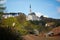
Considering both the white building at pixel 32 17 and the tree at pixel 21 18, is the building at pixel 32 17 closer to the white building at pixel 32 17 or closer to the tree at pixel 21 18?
the white building at pixel 32 17

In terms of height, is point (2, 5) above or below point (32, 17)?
above

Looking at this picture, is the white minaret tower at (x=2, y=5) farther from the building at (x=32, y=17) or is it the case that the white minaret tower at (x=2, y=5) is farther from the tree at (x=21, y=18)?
the building at (x=32, y=17)

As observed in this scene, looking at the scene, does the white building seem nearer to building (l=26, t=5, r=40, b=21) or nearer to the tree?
building (l=26, t=5, r=40, b=21)

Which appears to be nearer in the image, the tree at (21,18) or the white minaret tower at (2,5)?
the tree at (21,18)

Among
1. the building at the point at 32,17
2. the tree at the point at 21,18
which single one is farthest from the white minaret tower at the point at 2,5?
the building at the point at 32,17

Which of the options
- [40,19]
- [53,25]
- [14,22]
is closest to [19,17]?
[14,22]

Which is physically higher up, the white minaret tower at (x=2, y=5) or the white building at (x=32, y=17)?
the white minaret tower at (x=2, y=5)

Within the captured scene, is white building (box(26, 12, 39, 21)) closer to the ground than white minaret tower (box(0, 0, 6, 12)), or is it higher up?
closer to the ground

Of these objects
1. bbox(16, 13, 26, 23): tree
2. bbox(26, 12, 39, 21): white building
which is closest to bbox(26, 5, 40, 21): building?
bbox(26, 12, 39, 21): white building

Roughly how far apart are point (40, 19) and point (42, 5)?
0.50 metres

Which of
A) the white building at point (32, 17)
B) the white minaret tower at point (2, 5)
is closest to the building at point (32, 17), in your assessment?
the white building at point (32, 17)

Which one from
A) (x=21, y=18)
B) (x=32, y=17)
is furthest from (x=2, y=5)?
(x=32, y=17)

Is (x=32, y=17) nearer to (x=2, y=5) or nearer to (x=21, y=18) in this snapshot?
(x=21, y=18)

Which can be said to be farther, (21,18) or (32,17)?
(32,17)
